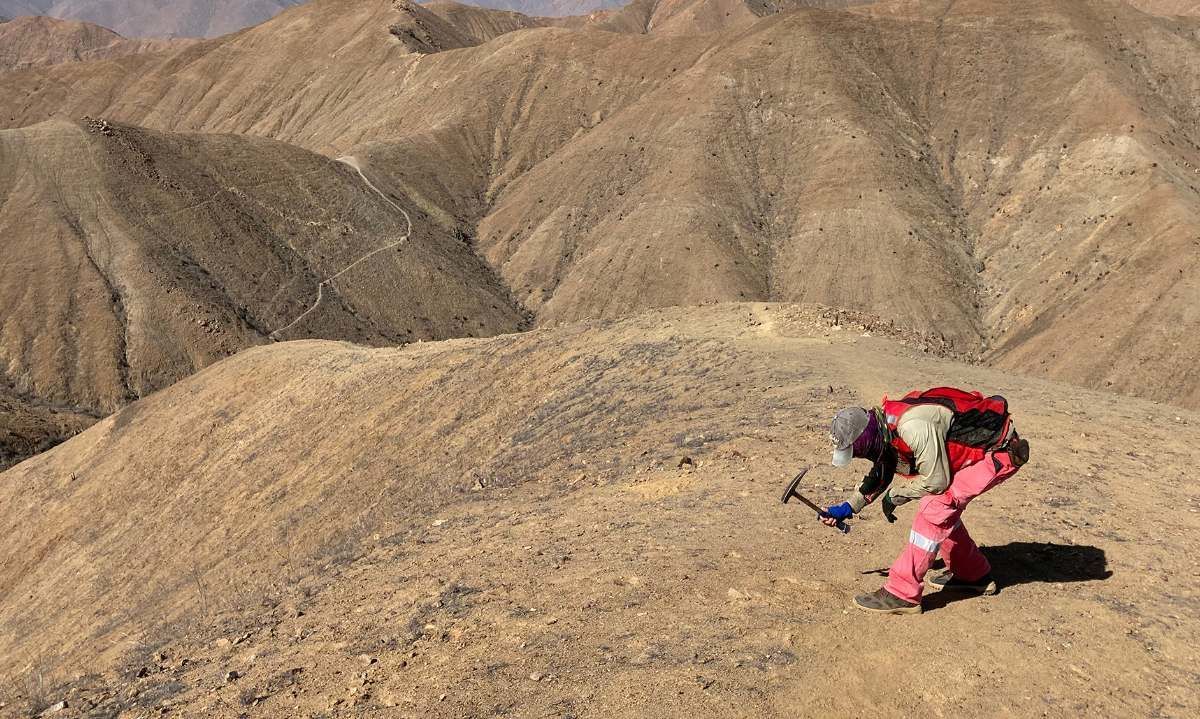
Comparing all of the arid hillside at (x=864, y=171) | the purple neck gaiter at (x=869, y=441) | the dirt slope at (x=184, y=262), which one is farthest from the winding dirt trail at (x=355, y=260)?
the purple neck gaiter at (x=869, y=441)

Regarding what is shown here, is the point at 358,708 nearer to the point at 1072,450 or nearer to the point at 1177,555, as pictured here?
the point at 1177,555

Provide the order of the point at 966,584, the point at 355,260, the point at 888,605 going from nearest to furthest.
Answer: the point at 888,605 → the point at 966,584 → the point at 355,260

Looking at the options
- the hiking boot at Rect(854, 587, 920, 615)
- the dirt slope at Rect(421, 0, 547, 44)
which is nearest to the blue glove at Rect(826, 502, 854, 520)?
the hiking boot at Rect(854, 587, 920, 615)

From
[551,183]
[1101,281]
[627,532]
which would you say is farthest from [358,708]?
[551,183]

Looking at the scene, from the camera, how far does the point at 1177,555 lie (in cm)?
795

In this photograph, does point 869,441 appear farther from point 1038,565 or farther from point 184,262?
point 184,262

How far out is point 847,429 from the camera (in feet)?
21.1

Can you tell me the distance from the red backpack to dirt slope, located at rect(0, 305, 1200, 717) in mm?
1538

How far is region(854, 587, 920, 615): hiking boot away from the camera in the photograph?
685 cm

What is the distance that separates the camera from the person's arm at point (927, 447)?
6492mm

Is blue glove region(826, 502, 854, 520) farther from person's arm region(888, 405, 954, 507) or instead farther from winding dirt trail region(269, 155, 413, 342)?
winding dirt trail region(269, 155, 413, 342)

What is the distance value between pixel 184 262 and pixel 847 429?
51.8m

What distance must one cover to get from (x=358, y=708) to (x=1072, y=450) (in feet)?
34.5

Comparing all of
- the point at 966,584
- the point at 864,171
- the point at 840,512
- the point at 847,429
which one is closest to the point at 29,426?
the point at 840,512
